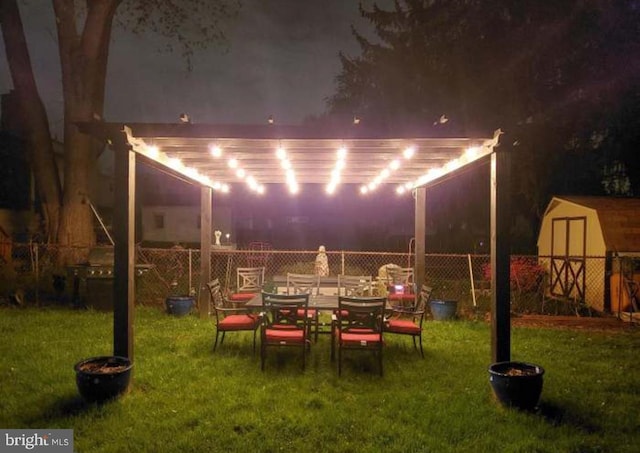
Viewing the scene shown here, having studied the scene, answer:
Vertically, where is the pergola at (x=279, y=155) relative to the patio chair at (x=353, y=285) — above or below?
above

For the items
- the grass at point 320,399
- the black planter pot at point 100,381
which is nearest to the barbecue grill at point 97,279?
the grass at point 320,399

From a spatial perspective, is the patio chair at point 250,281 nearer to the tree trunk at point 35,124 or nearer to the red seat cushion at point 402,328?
the red seat cushion at point 402,328

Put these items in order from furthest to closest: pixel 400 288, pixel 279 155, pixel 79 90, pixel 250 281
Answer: pixel 79 90
pixel 250 281
pixel 400 288
pixel 279 155

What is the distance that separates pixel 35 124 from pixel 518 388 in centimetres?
1412

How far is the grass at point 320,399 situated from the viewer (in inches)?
159

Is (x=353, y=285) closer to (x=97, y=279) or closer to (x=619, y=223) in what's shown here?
(x=97, y=279)

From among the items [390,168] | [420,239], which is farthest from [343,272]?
[390,168]

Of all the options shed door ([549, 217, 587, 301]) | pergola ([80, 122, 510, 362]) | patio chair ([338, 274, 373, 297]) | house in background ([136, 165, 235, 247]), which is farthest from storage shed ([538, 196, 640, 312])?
house in background ([136, 165, 235, 247])

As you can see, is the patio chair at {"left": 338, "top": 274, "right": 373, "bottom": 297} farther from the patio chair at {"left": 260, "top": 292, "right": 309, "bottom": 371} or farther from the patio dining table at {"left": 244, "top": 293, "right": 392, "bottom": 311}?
the patio chair at {"left": 260, "top": 292, "right": 309, "bottom": 371}

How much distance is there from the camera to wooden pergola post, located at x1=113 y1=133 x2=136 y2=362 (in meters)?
4.96

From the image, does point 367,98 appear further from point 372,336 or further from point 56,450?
→ point 56,450

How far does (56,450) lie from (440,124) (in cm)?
474

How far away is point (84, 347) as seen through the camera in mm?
6926

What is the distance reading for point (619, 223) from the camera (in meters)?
11.0
